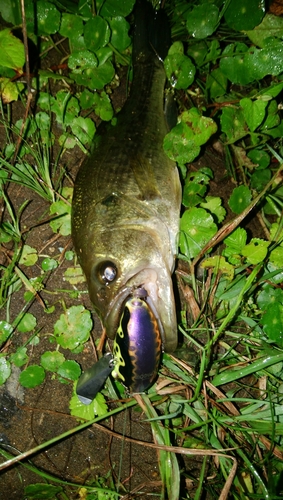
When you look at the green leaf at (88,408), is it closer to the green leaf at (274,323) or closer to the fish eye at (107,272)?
the fish eye at (107,272)

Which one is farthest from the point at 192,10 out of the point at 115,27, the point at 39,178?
the point at 39,178

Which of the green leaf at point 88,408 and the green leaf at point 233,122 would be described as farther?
the green leaf at point 233,122

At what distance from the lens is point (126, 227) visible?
2.45m

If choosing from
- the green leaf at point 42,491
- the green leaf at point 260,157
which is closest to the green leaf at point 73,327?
the green leaf at point 42,491

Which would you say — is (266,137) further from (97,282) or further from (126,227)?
(97,282)

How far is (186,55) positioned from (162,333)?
241 centimetres

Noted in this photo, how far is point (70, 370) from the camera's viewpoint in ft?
9.49

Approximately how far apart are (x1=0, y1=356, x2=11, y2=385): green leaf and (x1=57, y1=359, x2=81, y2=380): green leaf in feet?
1.34

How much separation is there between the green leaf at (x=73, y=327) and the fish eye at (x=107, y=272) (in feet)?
2.13

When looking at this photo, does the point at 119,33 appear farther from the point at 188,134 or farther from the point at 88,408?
the point at 88,408

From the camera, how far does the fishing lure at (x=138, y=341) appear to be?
2266mm

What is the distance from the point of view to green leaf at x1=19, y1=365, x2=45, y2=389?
2879 mm

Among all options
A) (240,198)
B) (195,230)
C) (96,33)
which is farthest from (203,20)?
(195,230)

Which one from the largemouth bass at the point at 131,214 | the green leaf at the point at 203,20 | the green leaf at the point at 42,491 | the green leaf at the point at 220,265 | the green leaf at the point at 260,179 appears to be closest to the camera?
the largemouth bass at the point at 131,214
